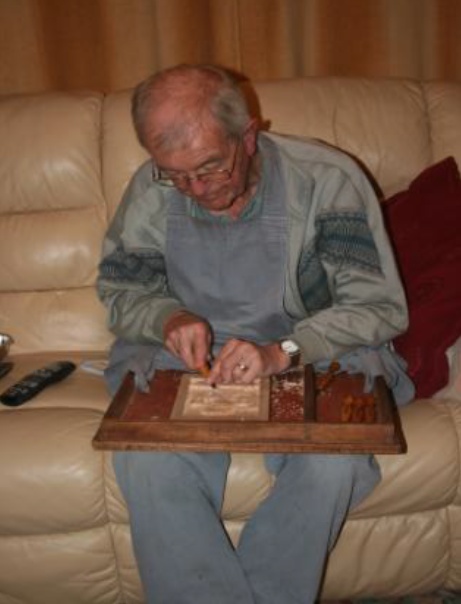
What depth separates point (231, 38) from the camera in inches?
81.4

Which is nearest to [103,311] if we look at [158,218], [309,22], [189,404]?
[158,218]

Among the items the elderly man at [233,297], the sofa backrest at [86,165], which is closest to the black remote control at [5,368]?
the sofa backrest at [86,165]

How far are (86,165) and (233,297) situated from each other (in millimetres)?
660

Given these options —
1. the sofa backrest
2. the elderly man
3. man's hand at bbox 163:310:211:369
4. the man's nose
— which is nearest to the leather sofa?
the sofa backrest

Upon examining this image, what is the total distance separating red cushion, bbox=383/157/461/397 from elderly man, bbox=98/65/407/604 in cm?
9

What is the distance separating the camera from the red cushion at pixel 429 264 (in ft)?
4.61

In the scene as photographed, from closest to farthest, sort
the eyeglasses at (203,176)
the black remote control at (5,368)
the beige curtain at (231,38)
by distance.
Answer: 1. the eyeglasses at (203,176)
2. the black remote control at (5,368)
3. the beige curtain at (231,38)

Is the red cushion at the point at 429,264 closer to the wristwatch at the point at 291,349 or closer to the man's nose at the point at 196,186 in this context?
the wristwatch at the point at 291,349

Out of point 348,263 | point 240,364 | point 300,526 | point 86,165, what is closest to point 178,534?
point 300,526

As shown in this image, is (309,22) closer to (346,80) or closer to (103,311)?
(346,80)

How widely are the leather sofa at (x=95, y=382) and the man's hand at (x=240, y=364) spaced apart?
0.53 feet

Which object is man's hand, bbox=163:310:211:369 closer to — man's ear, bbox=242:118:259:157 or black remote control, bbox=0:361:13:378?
man's ear, bbox=242:118:259:157

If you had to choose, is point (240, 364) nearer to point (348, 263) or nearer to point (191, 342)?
point (191, 342)

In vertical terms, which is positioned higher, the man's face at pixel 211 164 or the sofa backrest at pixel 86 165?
the man's face at pixel 211 164
